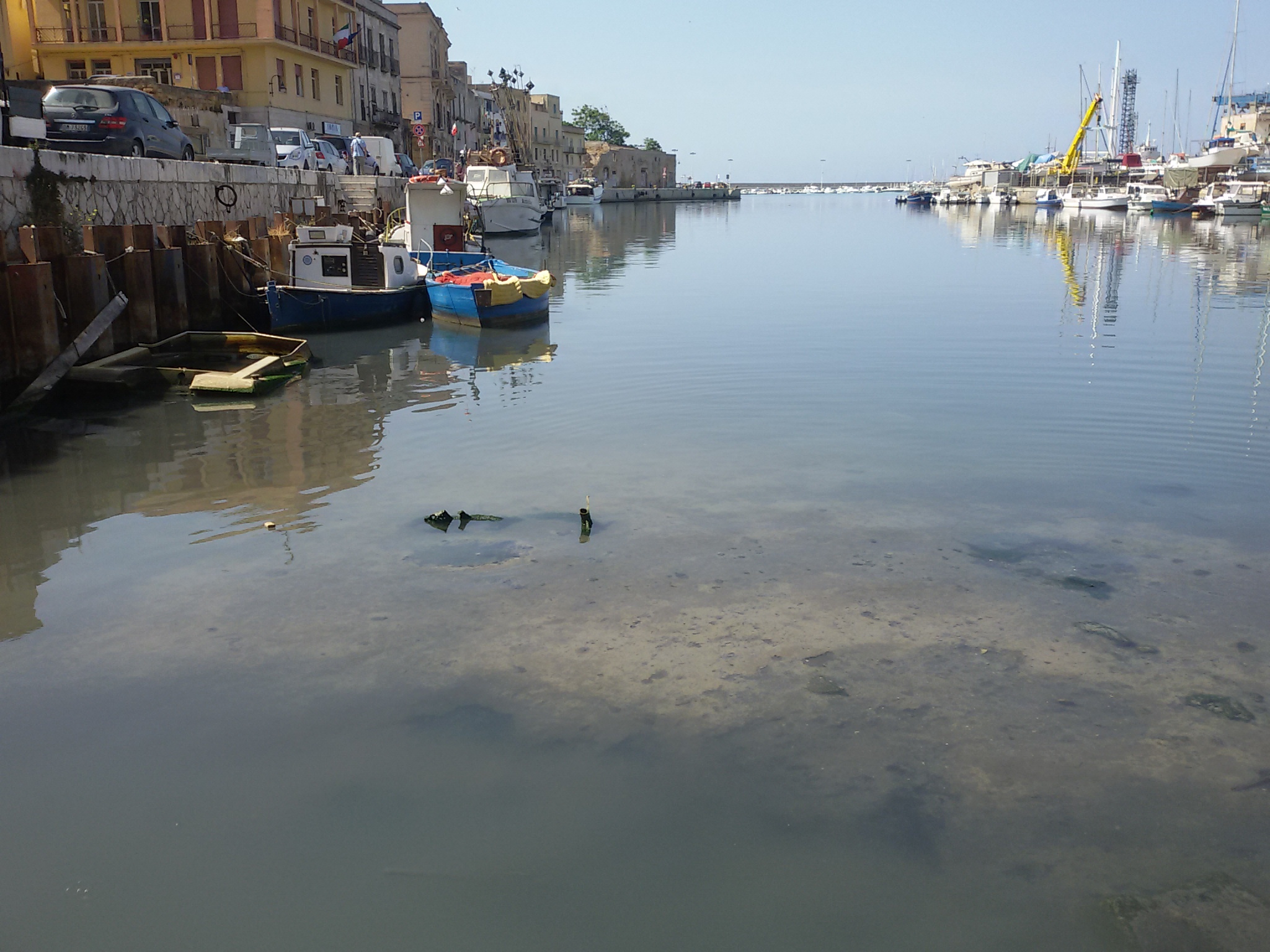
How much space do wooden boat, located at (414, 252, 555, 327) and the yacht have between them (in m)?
29.4

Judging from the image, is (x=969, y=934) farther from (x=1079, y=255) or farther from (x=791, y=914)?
(x=1079, y=255)

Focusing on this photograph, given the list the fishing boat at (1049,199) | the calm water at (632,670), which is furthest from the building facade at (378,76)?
the fishing boat at (1049,199)

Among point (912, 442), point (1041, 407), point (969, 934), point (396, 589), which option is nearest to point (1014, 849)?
point (969, 934)

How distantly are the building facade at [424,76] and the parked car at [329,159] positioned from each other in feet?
102

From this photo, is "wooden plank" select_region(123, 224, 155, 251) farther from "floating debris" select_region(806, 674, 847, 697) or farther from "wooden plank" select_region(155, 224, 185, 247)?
"floating debris" select_region(806, 674, 847, 697)

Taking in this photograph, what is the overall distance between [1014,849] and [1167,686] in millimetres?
2029

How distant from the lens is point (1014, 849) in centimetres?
466

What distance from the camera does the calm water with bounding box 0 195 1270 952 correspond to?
445 centimetres

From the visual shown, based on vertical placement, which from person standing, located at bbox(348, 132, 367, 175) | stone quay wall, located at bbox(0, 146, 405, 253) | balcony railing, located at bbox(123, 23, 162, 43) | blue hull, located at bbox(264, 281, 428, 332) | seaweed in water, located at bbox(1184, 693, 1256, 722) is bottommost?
seaweed in water, located at bbox(1184, 693, 1256, 722)

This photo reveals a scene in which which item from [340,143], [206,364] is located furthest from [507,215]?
[206,364]

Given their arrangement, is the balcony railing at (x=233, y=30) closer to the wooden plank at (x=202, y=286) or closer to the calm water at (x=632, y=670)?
the wooden plank at (x=202, y=286)

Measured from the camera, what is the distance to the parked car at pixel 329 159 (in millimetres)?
34250

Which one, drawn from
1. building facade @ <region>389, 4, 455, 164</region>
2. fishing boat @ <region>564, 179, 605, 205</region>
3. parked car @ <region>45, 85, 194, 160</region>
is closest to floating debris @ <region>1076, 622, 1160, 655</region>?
parked car @ <region>45, 85, 194, 160</region>

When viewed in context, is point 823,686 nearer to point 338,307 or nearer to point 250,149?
point 338,307
